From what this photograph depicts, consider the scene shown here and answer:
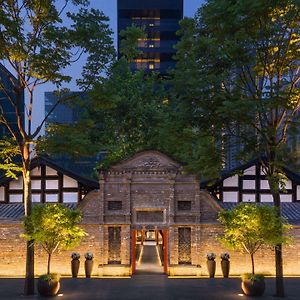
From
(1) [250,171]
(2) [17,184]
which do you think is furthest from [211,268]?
(2) [17,184]

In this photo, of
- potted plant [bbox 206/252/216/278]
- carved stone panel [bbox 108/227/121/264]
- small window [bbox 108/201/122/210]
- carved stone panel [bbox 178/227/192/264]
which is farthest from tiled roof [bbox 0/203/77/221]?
potted plant [bbox 206/252/216/278]

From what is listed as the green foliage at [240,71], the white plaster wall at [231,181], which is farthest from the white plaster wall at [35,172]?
the white plaster wall at [231,181]

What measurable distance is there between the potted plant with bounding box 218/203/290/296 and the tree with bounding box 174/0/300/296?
0.63m

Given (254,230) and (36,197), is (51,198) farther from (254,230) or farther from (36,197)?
(254,230)

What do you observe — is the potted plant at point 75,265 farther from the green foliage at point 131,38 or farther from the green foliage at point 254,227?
the green foliage at point 131,38

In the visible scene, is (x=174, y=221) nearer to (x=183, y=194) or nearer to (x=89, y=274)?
(x=183, y=194)

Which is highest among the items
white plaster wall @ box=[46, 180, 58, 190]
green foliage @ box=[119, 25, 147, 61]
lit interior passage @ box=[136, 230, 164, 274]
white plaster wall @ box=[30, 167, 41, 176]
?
green foliage @ box=[119, 25, 147, 61]

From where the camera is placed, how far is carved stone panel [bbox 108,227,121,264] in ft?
77.5

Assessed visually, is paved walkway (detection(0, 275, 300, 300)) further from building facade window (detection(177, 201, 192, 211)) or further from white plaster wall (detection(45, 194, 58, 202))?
white plaster wall (detection(45, 194, 58, 202))

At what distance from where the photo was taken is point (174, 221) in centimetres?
2352

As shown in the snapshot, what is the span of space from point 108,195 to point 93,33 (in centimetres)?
892

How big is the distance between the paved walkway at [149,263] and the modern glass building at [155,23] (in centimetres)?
4655

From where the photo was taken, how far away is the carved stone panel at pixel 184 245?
23547 millimetres

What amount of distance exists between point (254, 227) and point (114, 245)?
27.2 ft
